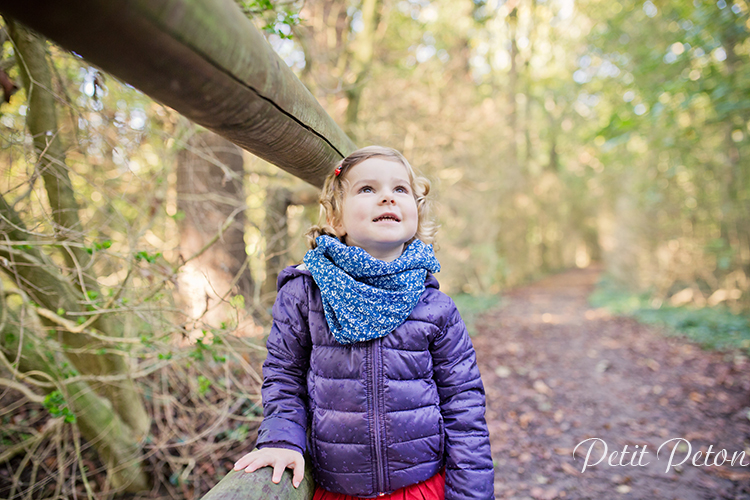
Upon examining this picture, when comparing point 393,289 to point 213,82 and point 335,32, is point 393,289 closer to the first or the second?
point 213,82

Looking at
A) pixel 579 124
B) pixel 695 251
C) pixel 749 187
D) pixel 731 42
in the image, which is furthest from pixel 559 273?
pixel 731 42

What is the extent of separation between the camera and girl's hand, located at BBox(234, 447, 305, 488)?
3.74 ft

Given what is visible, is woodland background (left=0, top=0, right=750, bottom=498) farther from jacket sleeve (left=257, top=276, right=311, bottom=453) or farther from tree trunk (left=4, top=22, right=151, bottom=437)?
jacket sleeve (left=257, top=276, right=311, bottom=453)

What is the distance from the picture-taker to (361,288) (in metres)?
1.37

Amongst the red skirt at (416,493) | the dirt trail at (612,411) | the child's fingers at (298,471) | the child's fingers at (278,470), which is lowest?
the dirt trail at (612,411)

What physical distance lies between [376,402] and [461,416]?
338 millimetres

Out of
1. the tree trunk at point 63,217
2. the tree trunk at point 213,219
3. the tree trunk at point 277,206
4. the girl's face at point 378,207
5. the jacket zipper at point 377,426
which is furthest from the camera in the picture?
the tree trunk at point 213,219

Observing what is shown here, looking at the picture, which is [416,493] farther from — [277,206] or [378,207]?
[277,206]

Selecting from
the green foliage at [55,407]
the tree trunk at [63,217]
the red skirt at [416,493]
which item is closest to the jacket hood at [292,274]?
the red skirt at [416,493]

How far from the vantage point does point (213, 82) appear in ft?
2.34

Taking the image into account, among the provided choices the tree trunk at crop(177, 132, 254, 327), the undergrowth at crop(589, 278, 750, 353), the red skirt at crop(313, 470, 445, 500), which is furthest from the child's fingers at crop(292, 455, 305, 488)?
the undergrowth at crop(589, 278, 750, 353)

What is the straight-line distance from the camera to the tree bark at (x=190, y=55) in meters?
0.54

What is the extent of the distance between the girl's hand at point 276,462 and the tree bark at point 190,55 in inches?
36.4

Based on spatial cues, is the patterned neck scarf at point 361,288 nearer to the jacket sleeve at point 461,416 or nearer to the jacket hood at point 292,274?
the jacket hood at point 292,274
